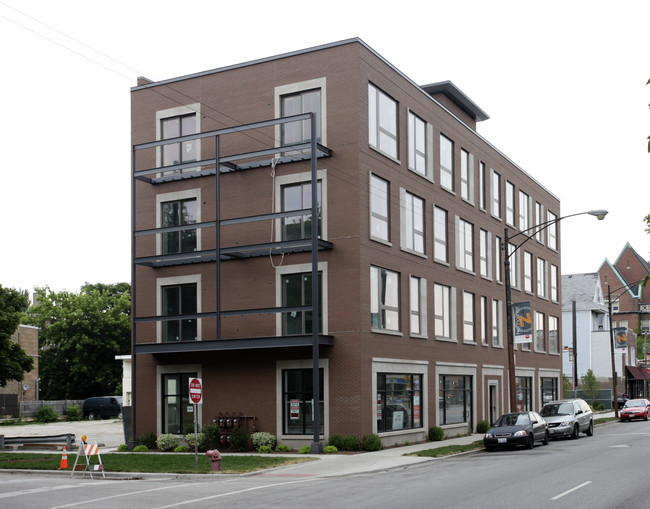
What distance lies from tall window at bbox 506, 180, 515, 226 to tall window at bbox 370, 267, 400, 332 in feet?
54.6

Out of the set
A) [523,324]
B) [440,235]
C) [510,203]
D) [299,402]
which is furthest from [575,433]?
[510,203]

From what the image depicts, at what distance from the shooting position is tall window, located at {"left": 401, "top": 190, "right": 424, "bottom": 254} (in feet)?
110

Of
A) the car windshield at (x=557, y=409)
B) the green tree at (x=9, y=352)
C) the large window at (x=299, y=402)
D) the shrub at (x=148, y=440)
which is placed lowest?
the shrub at (x=148, y=440)

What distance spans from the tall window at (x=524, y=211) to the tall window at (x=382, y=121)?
721 inches

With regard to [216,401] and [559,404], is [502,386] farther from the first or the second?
[216,401]

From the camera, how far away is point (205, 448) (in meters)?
29.7

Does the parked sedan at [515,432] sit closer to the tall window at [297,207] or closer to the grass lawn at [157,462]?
the grass lawn at [157,462]

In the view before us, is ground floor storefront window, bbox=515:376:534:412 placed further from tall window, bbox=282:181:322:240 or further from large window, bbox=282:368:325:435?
tall window, bbox=282:181:322:240

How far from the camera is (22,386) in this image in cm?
6962

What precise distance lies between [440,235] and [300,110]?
392 inches

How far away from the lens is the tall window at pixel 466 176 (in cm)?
4045

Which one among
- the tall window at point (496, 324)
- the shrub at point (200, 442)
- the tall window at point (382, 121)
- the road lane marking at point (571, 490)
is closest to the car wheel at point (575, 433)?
the tall window at point (496, 324)

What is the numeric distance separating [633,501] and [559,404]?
848 inches

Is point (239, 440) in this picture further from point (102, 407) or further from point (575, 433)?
point (102, 407)
